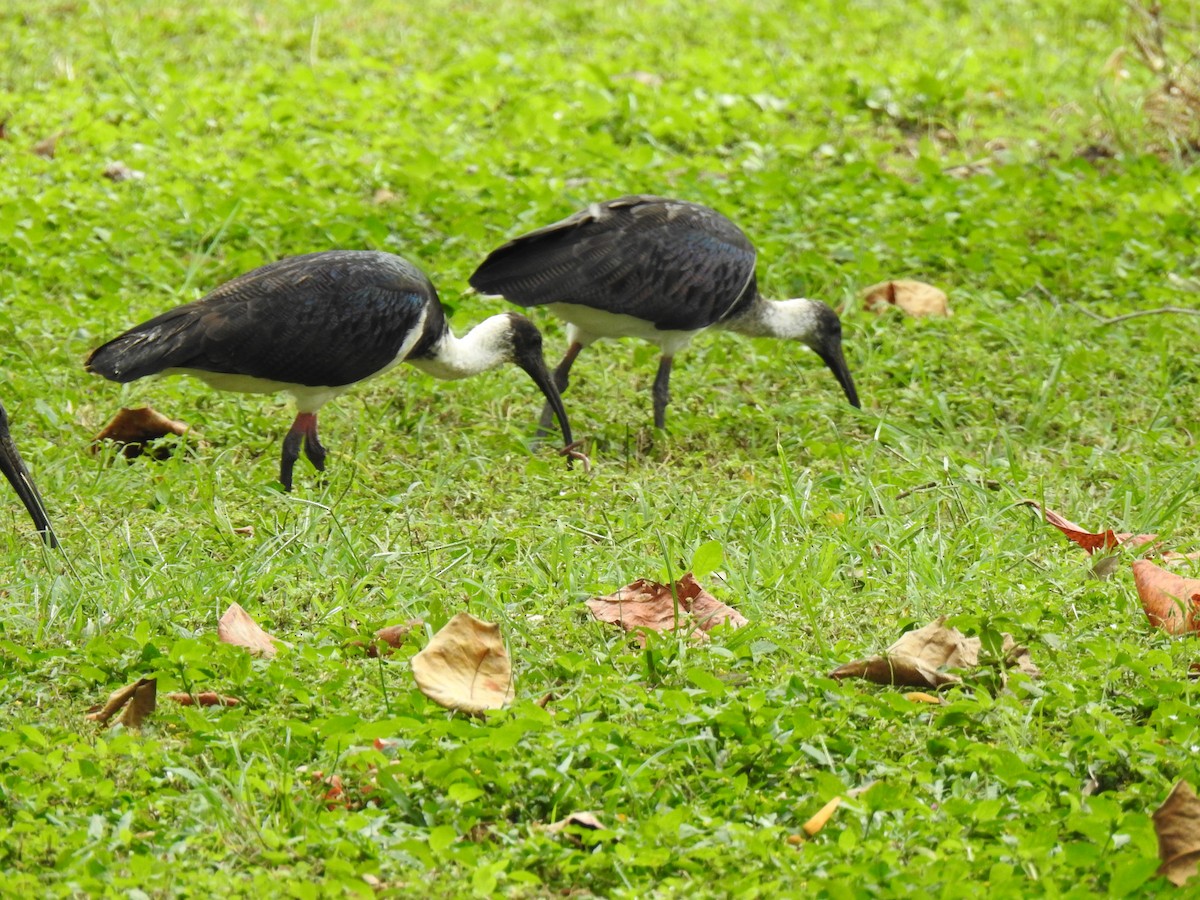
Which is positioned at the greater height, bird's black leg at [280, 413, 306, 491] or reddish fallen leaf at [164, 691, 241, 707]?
reddish fallen leaf at [164, 691, 241, 707]

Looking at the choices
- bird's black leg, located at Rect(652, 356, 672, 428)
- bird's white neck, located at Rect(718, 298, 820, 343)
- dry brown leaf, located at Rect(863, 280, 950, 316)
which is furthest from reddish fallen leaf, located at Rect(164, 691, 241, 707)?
dry brown leaf, located at Rect(863, 280, 950, 316)

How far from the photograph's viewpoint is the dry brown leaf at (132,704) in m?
3.58

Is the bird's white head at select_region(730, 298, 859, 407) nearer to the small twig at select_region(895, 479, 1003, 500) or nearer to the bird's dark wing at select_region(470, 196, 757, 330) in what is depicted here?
the bird's dark wing at select_region(470, 196, 757, 330)

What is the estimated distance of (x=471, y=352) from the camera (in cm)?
628

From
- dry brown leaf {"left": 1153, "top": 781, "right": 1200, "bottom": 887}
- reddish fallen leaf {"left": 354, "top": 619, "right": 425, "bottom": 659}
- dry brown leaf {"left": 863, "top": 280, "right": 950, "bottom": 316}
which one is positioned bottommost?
dry brown leaf {"left": 863, "top": 280, "right": 950, "bottom": 316}

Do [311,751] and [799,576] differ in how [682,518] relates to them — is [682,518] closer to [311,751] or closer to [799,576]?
[799,576]

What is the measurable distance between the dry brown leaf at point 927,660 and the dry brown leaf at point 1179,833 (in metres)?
0.67

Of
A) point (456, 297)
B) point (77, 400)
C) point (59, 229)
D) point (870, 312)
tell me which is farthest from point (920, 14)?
point (77, 400)

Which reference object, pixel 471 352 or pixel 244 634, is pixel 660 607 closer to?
pixel 244 634

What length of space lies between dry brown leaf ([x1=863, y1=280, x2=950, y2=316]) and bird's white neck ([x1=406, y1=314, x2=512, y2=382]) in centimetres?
186

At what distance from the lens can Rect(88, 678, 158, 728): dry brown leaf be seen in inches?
141

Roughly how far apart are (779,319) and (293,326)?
219 cm

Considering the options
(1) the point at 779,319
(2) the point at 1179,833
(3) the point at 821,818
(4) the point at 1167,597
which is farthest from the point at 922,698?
(1) the point at 779,319

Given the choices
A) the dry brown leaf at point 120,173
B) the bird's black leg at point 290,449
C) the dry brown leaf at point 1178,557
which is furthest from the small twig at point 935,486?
the dry brown leaf at point 120,173
